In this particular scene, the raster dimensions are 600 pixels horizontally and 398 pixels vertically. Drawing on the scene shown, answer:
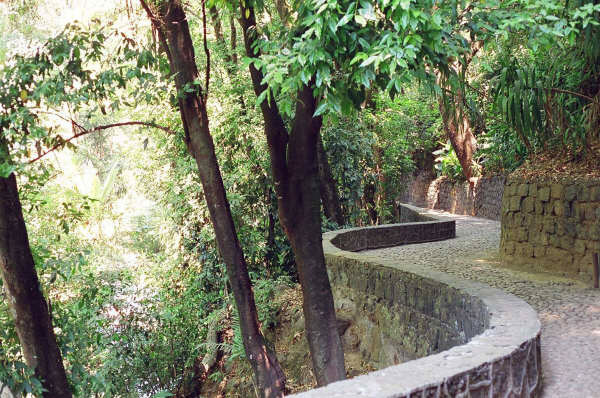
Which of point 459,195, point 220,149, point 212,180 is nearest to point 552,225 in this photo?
point 212,180

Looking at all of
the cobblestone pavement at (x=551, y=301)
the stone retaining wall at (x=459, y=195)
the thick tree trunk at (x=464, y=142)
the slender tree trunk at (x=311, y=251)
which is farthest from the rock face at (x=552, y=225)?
the thick tree trunk at (x=464, y=142)

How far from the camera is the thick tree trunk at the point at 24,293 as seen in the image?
20.1ft

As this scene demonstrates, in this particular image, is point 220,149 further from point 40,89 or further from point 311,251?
point 40,89

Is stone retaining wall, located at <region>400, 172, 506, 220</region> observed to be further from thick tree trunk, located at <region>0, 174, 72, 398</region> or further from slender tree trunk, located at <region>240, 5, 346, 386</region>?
thick tree trunk, located at <region>0, 174, 72, 398</region>

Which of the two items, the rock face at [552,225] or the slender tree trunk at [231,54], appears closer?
the rock face at [552,225]

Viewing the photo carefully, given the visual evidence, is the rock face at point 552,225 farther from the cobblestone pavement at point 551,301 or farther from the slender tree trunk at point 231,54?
the slender tree trunk at point 231,54

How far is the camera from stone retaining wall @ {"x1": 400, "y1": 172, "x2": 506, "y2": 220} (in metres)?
19.5

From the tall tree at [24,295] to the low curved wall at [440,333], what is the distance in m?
3.70

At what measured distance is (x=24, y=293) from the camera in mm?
6137

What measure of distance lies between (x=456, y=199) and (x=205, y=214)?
1289 centimetres

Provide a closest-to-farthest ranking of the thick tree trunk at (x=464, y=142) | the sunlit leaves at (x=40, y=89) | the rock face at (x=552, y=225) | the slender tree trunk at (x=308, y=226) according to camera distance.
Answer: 1. the sunlit leaves at (x=40, y=89)
2. the slender tree trunk at (x=308, y=226)
3. the rock face at (x=552, y=225)
4. the thick tree trunk at (x=464, y=142)

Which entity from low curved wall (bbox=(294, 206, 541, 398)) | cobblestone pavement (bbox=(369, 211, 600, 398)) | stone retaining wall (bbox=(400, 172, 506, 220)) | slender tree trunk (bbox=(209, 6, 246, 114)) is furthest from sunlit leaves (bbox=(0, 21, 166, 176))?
stone retaining wall (bbox=(400, 172, 506, 220))

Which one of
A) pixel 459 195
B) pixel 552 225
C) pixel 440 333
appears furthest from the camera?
pixel 459 195

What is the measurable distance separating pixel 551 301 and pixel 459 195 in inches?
599
